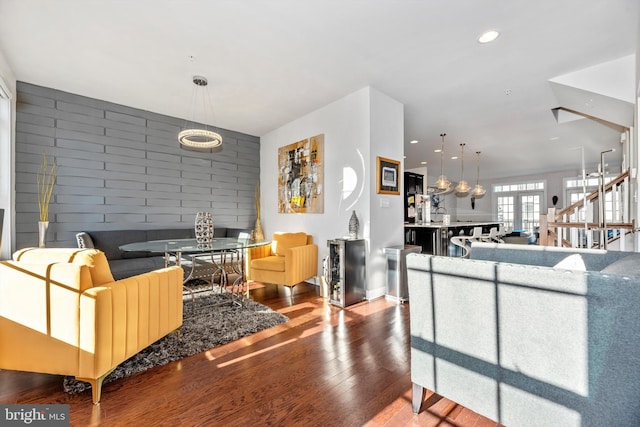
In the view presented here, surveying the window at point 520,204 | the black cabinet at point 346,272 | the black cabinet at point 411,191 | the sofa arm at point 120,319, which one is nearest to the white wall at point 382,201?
the black cabinet at point 346,272

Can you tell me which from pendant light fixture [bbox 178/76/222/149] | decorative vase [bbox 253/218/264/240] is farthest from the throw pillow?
decorative vase [bbox 253/218/264/240]

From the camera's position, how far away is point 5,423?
140cm

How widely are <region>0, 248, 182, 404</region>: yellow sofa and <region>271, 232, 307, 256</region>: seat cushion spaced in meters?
2.56

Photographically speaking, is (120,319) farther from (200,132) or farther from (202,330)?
(200,132)

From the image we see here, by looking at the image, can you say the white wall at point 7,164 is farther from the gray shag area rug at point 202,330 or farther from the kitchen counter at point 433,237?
the kitchen counter at point 433,237

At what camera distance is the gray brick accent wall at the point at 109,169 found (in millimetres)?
3506

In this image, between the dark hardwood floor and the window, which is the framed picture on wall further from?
the window

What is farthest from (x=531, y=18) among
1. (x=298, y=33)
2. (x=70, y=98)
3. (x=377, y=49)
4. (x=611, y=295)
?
Answer: (x=70, y=98)

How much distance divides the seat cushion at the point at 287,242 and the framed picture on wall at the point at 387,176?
136cm

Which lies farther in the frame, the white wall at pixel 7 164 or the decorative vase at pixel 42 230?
the decorative vase at pixel 42 230

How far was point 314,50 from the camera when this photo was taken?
2771 mm

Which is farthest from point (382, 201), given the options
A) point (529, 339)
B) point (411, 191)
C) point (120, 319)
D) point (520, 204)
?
point (520, 204)

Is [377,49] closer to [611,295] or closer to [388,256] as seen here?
[388,256]

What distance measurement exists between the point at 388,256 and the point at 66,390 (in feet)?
A: 10.5
